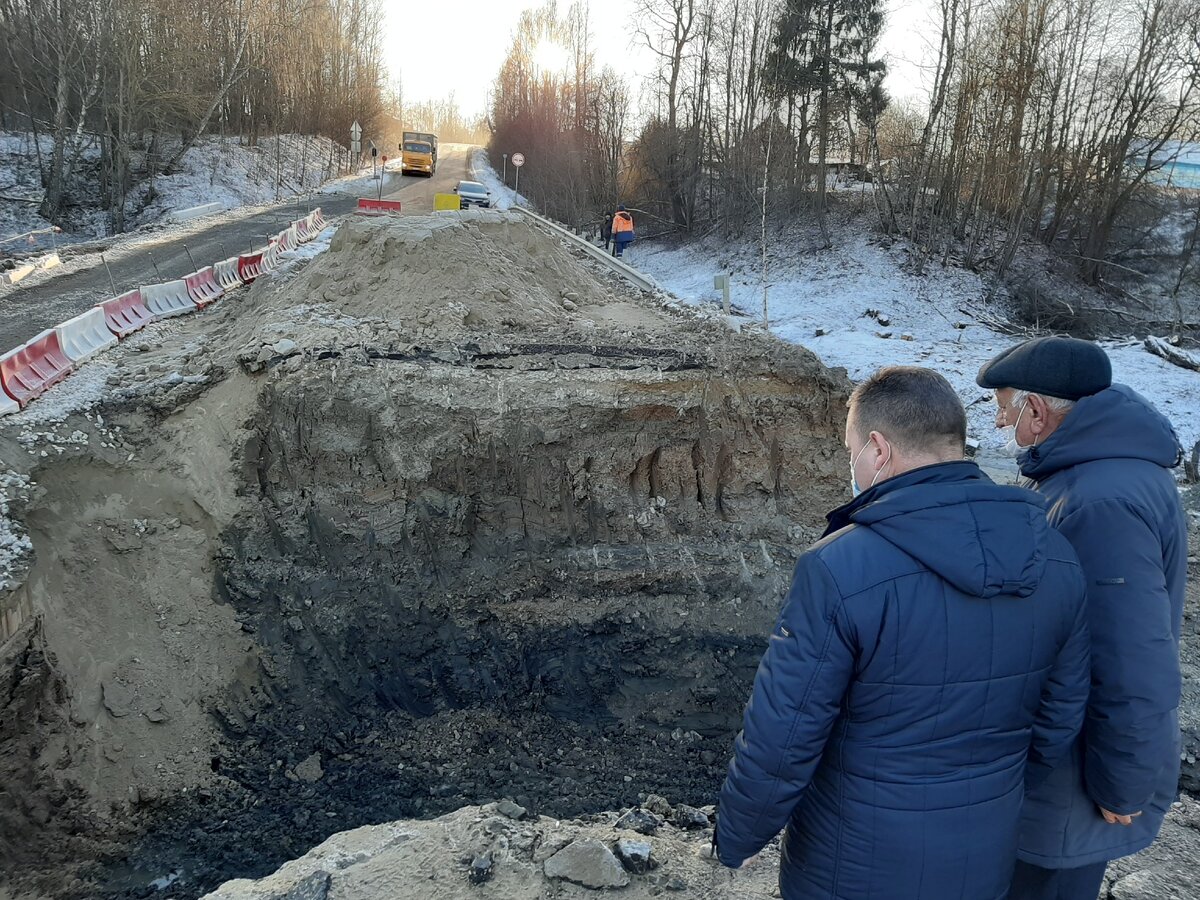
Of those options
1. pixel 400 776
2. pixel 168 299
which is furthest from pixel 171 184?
pixel 400 776

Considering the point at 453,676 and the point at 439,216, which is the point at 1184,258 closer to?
the point at 439,216

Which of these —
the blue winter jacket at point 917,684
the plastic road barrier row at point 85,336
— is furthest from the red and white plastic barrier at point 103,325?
the blue winter jacket at point 917,684

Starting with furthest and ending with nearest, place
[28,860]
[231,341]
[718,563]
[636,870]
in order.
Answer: [231,341] → [718,563] → [28,860] → [636,870]

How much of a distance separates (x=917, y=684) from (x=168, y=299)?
12.2m

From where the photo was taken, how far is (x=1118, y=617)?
2010 mm

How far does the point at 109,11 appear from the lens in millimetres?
20547

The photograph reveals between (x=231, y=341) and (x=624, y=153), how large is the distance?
2194 centimetres

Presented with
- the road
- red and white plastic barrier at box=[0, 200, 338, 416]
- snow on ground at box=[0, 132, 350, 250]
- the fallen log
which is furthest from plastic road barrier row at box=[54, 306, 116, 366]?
the fallen log

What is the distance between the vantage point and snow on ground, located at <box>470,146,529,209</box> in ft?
102

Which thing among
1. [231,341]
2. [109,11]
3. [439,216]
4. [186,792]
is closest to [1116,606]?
[186,792]

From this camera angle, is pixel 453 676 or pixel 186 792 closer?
pixel 186 792

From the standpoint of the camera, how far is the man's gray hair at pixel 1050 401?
2266 millimetres

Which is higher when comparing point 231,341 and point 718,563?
point 231,341

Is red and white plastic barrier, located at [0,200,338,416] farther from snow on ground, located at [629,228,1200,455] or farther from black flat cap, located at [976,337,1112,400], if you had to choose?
snow on ground, located at [629,228,1200,455]
